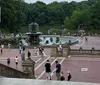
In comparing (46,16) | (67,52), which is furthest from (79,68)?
(46,16)

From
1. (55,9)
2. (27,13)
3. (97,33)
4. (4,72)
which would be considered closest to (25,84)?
(4,72)

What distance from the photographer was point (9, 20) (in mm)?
68438

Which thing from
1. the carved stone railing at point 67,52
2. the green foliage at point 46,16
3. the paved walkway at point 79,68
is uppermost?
the green foliage at point 46,16

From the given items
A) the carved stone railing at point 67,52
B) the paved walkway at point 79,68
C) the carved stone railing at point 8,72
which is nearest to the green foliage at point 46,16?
the carved stone railing at point 67,52

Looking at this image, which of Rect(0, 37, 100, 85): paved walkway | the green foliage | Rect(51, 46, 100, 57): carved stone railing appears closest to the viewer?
Rect(0, 37, 100, 85): paved walkway

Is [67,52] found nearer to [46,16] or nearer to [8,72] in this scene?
[8,72]

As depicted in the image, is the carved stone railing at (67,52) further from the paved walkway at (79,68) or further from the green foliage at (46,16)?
the green foliage at (46,16)

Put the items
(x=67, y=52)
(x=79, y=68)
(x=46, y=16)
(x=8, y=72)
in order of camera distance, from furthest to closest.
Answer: (x=46, y=16) < (x=67, y=52) < (x=79, y=68) < (x=8, y=72)

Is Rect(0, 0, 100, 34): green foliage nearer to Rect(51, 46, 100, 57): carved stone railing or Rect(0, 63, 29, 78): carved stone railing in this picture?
Rect(51, 46, 100, 57): carved stone railing

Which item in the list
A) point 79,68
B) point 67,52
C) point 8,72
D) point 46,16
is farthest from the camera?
point 46,16

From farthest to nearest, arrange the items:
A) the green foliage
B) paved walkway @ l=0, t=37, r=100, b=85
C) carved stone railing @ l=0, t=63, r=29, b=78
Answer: the green foliage → paved walkway @ l=0, t=37, r=100, b=85 → carved stone railing @ l=0, t=63, r=29, b=78

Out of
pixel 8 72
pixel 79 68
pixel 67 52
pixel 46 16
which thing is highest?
pixel 46 16

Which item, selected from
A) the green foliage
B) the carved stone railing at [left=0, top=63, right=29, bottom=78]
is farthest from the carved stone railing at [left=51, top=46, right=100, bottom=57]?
the green foliage

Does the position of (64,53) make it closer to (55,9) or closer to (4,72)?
(4,72)
